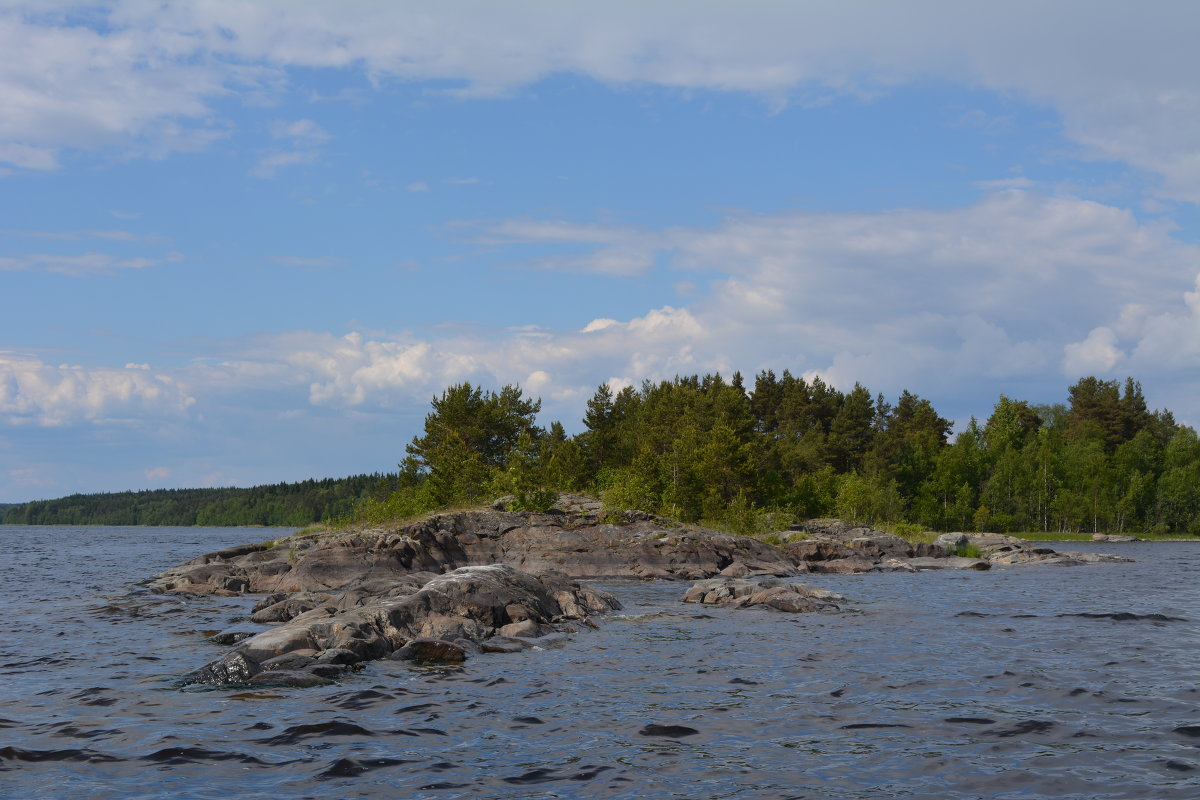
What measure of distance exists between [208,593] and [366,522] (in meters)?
27.7

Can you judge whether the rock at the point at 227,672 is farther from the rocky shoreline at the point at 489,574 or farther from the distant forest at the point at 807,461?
the distant forest at the point at 807,461

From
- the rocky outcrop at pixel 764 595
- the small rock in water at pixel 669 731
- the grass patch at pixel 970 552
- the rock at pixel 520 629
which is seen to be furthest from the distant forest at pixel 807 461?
the small rock in water at pixel 669 731

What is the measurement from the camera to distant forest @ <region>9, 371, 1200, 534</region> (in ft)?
248

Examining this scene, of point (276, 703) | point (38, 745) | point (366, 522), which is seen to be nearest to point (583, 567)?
point (366, 522)

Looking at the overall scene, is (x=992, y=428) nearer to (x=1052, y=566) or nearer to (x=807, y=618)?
(x=1052, y=566)

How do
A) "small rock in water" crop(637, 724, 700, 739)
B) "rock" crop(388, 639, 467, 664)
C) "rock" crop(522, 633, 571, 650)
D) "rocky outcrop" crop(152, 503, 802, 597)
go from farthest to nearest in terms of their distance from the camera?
"rocky outcrop" crop(152, 503, 802, 597) < "rock" crop(522, 633, 571, 650) < "rock" crop(388, 639, 467, 664) < "small rock in water" crop(637, 724, 700, 739)

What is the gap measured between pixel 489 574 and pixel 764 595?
12705 millimetres

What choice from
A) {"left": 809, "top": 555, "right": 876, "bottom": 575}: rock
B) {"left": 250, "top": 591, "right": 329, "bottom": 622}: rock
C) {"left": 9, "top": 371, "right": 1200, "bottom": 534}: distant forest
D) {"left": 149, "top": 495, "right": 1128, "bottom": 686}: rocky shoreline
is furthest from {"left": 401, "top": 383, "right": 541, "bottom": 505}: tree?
{"left": 250, "top": 591, "right": 329, "bottom": 622}: rock

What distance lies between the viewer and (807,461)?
109625 mm

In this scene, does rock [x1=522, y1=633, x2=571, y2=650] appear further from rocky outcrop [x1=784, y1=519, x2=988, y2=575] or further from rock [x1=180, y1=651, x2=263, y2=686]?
rocky outcrop [x1=784, y1=519, x2=988, y2=575]

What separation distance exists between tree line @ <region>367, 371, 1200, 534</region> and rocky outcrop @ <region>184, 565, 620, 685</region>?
31.6 meters

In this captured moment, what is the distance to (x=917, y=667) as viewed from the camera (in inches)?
846

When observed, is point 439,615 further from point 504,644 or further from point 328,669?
point 328,669

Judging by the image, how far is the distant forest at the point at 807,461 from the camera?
7550cm
